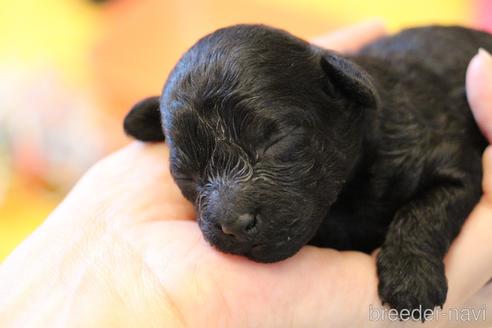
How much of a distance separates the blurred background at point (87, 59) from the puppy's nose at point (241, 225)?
301 centimetres

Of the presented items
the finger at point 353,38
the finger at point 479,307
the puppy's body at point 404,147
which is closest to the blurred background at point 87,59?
the finger at point 353,38

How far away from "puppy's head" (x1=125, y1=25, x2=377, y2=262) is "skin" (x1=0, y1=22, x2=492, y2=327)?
16 cm

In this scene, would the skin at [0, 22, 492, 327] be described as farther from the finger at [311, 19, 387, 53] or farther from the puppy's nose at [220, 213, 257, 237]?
the finger at [311, 19, 387, 53]

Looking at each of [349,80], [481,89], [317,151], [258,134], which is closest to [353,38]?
[481,89]

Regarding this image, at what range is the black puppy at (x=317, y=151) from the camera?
1684 millimetres

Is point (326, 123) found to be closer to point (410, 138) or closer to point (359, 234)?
point (410, 138)

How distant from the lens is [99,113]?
460 cm

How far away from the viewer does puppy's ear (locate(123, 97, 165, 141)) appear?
222 cm

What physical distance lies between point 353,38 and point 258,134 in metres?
1.85

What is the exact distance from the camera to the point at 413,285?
1858mm

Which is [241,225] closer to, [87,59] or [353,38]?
[353,38]

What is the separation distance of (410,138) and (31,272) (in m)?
1.51

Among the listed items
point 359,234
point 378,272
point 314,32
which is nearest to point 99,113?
point 314,32

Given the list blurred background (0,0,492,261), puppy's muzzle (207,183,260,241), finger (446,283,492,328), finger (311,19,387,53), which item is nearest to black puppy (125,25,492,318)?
puppy's muzzle (207,183,260,241)
